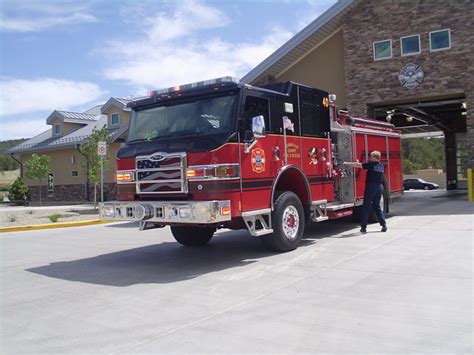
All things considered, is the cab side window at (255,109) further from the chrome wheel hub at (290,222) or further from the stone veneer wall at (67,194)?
the stone veneer wall at (67,194)

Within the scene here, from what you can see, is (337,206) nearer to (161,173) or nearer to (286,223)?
(286,223)

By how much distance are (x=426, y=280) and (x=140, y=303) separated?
3482mm

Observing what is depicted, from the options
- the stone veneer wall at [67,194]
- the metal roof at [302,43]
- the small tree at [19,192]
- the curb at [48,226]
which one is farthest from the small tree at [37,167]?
the metal roof at [302,43]

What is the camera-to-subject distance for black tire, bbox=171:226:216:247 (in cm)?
945

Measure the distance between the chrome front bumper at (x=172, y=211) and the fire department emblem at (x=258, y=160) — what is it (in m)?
0.85

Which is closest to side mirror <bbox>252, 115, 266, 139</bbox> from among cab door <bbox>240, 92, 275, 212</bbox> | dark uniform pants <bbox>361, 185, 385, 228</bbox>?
cab door <bbox>240, 92, 275, 212</bbox>

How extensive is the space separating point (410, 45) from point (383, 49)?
0.99 m

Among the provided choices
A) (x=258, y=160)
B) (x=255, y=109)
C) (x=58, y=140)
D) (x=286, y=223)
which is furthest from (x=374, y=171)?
(x=58, y=140)

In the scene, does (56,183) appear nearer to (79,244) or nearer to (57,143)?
(57,143)

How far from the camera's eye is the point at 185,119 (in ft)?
25.0

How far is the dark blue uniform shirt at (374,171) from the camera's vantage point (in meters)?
10.2

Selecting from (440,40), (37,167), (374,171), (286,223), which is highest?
(440,40)

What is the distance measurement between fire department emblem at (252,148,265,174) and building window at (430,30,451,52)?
12743mm

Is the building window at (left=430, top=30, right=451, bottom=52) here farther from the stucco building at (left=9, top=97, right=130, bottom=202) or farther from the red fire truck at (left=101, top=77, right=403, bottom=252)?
the stucco building at (left=9, top=97, right=130, bottom=202)
